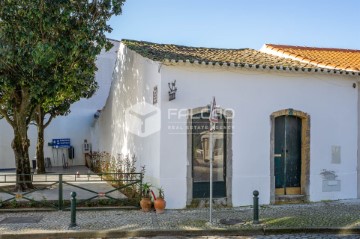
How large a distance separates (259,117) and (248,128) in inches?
17.7

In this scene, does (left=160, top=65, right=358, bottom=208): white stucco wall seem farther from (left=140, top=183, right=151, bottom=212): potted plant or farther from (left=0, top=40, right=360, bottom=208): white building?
(left=140, top=183, right=151, bottom=212): potted plant

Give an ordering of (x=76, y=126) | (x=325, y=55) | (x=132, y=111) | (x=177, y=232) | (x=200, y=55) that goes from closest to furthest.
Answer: (x=177, y=232), (x=200, y=55), (x=132, y=111), (x=325, y=55), (x=76, y=126)

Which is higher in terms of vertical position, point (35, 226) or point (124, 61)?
point (124, 61)

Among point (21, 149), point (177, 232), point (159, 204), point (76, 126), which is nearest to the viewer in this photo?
point (177, 232)

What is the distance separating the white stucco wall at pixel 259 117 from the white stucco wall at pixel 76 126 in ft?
43.1

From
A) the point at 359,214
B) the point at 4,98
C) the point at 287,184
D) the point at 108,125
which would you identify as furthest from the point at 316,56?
the point at 4,98

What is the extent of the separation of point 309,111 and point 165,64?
439 centimetres

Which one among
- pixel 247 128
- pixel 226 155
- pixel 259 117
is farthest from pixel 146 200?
pixel 259 117

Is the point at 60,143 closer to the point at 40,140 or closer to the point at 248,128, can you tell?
the point at 40,140

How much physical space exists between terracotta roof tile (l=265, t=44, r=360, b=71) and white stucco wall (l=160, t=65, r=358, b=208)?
93 centimetres

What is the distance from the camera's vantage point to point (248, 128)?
10352 millimetres

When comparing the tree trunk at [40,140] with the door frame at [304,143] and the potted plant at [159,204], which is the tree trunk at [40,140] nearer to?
the potted plant at [159,204]

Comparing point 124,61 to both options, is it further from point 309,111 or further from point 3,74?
point 309,111

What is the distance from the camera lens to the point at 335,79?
1111cm
